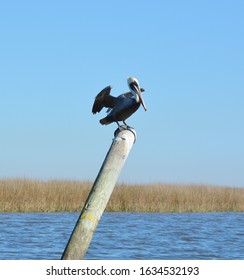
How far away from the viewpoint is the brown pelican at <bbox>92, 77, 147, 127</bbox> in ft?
21.6

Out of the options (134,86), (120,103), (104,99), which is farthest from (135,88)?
(104,99)

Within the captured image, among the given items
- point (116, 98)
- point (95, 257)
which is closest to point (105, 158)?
point (116, 98)

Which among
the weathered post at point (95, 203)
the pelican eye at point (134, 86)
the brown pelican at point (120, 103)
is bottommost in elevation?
the weathered post at point (95, 203)

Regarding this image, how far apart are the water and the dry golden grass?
0.46 meters

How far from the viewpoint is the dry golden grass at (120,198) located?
24.1 meters

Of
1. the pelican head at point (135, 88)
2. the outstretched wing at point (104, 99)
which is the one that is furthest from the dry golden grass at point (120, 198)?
the pelican head at point (135, 88)

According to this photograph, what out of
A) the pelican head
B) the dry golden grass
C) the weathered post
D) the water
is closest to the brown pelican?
the pelican head

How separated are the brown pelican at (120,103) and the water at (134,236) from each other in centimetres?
676

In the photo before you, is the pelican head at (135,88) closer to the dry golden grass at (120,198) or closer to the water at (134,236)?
the water at (134,236)

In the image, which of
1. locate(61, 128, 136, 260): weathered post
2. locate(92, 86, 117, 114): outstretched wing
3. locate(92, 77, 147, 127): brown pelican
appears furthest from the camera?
locate(92, 86, 117, 114): outstretched wing

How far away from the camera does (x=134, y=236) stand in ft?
59.5

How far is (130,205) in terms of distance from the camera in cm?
2522

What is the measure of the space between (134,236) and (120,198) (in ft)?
24.6

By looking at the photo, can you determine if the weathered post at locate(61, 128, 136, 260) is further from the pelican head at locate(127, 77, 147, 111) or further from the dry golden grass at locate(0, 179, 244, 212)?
the dry golden grass at locate(0, 179, 244, 212)
